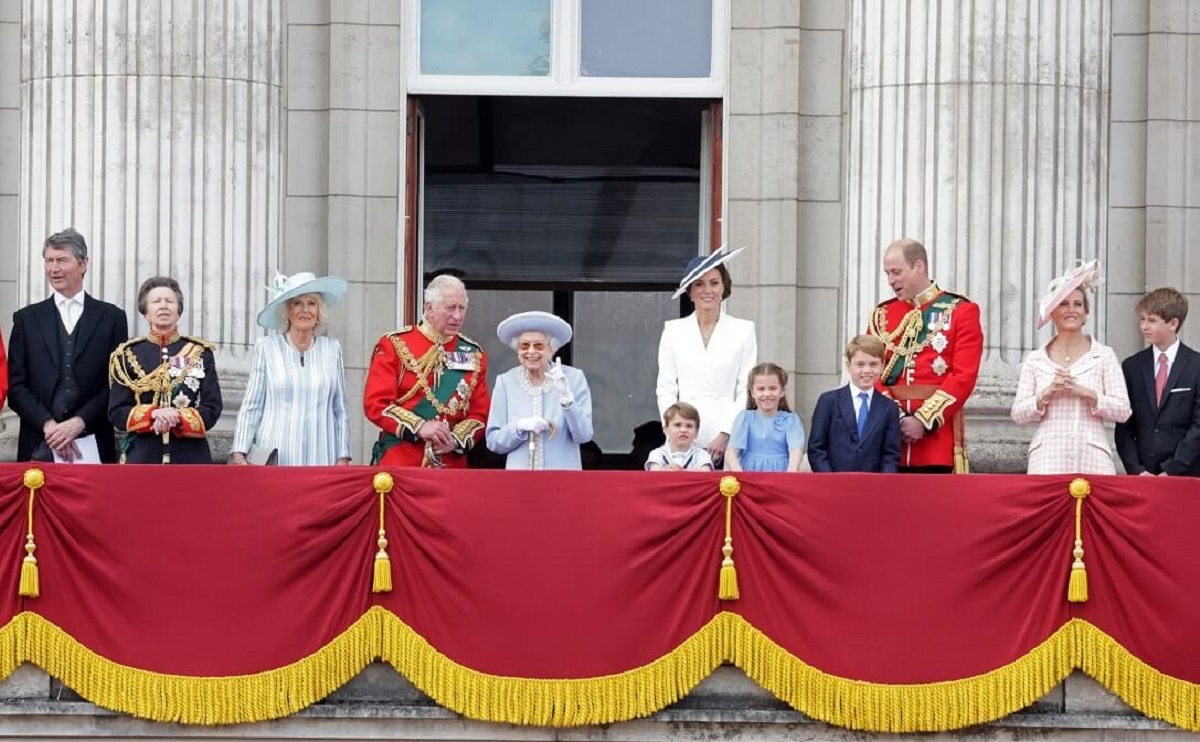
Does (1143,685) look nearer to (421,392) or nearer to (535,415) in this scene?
(535,415)

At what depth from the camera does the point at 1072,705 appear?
39.2ft

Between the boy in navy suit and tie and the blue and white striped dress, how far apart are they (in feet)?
8.39

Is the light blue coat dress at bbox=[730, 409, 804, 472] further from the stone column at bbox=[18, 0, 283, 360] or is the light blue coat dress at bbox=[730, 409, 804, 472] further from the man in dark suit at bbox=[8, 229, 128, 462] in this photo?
the stone column at bbox=[18, 0, 283, 360]

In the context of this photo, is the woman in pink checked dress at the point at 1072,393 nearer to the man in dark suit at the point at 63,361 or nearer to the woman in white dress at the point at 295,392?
the woman in white dress at the point at 295,392

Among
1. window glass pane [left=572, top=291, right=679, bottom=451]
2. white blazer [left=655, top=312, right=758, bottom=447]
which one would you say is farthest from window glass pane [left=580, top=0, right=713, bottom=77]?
white blazer [left=655, top=312, right=758, bottom=447]

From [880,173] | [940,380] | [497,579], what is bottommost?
[497,579]

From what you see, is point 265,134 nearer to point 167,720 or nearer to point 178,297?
point 178,297

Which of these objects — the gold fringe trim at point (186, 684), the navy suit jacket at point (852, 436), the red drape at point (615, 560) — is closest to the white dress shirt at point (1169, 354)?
the red drape at point (615, 560)

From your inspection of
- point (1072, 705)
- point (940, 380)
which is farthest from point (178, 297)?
point (1072, 705)

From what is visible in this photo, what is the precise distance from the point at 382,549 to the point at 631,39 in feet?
17.8

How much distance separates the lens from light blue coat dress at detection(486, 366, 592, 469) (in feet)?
42.5

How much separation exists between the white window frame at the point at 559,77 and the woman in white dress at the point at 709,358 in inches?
118

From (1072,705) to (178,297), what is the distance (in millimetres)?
4960

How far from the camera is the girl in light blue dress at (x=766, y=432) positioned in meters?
12.8
